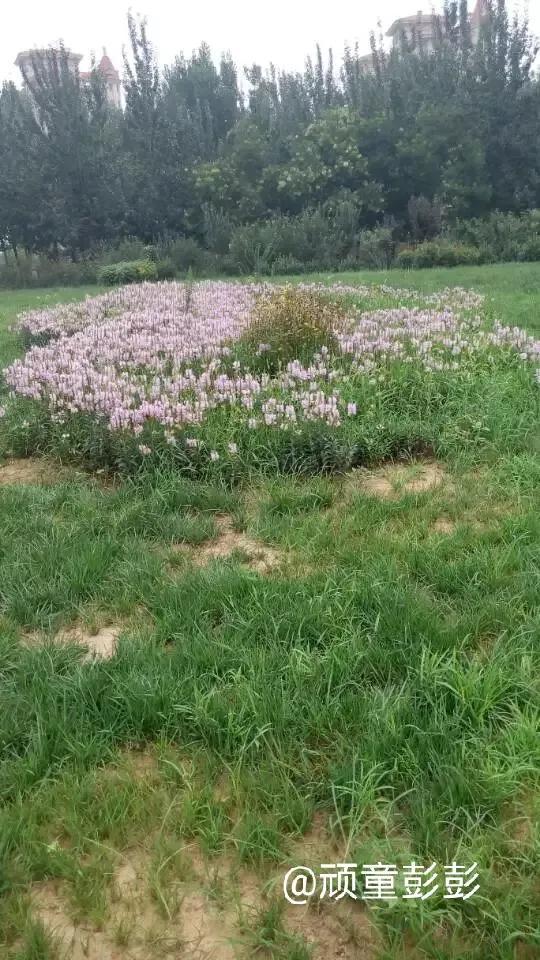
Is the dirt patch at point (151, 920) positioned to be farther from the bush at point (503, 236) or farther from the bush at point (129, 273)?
the bush at point (503, 236)

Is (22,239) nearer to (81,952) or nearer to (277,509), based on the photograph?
(277,509)

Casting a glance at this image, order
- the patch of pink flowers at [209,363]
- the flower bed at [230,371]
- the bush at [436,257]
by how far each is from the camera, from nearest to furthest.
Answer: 1. the flower bed at [230,371]
2. the patch of pink flowers at [209,363]
3. the bush at [436,257]

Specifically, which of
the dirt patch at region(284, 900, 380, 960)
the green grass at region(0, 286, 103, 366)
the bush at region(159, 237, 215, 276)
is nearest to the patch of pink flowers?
the green grass at region(0, 286, 103, 366)

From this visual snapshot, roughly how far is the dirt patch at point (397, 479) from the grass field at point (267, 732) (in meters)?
0.38

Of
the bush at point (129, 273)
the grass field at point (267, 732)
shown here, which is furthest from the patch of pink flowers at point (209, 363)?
the bush at point (129, 273)

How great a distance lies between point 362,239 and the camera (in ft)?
76.9

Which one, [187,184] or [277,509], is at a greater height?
[187,184]

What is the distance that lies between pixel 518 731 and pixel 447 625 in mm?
687

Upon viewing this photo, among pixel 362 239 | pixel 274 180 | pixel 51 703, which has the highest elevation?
pixel 274 180

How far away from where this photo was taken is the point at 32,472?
18.9 ft

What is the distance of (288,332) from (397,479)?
10.0 feet

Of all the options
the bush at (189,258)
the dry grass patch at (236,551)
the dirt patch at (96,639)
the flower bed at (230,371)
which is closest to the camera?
the dirt patch at (96,639)

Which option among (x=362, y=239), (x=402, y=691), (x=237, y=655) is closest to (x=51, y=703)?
(x=237, y=655)

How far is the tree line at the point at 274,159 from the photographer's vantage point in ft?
92.7
